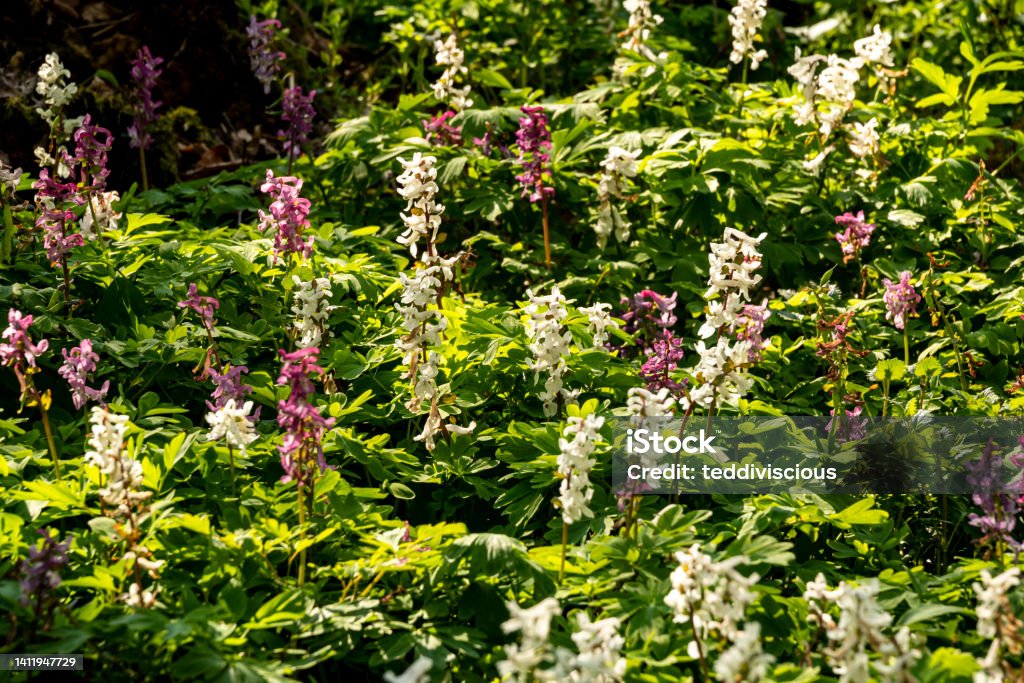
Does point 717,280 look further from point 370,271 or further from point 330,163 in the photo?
point 330,163

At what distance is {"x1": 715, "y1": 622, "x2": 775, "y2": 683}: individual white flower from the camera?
2041 mm

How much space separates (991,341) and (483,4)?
13.6 ft

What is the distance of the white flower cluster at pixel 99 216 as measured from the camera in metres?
3.93

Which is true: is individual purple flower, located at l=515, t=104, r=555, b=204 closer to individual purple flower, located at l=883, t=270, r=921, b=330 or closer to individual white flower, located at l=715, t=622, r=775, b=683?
individual purple flower, located at l=883, t=270, r=921, b=330

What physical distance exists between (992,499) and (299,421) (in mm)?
1966

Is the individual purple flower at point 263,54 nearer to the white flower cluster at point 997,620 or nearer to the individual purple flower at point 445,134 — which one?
the individual purple flower at point 445,134

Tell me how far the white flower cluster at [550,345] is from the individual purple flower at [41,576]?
5.09 feet

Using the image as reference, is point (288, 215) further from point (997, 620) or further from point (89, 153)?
point (997, 620)

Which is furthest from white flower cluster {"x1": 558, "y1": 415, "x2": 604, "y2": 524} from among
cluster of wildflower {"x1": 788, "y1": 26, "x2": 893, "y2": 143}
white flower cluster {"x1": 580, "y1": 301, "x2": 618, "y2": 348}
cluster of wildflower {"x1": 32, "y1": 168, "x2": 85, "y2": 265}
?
cluster of wildflower {"x1": 788, "y1": 26, "x2": 893, "y2": 143}

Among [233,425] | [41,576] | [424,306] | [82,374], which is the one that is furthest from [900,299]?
[41,576]

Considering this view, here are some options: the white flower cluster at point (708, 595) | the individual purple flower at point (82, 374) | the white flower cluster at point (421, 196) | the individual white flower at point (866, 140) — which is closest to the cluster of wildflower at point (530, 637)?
the white flower cluster at point (708, 595)

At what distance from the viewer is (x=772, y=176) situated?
4.92 metres

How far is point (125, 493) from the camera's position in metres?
2.58

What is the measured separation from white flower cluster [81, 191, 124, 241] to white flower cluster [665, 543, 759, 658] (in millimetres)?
2757
